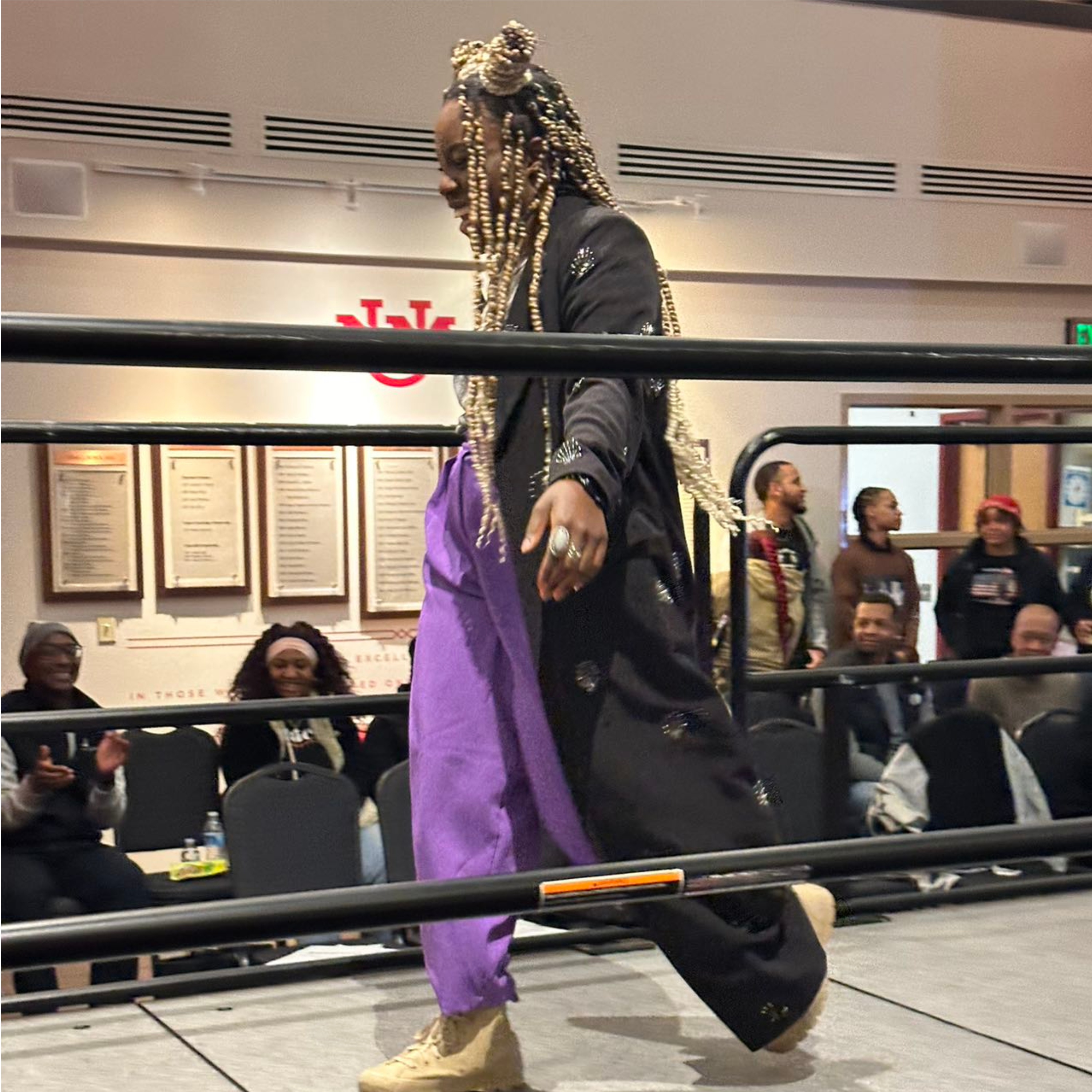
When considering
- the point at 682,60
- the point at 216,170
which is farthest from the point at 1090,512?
the point at 216,170

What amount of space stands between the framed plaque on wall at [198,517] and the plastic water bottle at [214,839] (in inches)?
79.8

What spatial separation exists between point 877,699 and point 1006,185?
329 centimetres

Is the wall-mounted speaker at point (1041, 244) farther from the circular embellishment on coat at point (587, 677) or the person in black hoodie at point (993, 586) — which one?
the circular embellishment on coat at point (587, 677)

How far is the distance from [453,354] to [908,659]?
11.5 ft

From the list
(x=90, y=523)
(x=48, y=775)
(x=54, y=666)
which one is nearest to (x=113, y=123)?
(x=90, y=523)

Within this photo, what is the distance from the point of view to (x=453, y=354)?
2.93ft

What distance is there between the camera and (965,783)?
3414 millimetres

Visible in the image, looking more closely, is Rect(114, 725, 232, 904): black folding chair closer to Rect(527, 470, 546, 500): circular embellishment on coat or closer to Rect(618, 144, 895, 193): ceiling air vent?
Rect(527, 470, 546, 500): circular embellishment on coat

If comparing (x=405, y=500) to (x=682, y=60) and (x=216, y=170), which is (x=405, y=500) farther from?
(x=682, y=60)

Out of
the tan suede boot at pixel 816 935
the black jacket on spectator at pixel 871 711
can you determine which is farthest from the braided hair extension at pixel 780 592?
the tan suede boot at pixel 816 935

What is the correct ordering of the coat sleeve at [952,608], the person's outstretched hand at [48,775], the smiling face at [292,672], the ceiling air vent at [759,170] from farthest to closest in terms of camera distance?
the ceiling air vent at [759,170] < the coat sleeve at [952,608] < the smiling face at [292,672] < the person's outstretched hand at [48,775]

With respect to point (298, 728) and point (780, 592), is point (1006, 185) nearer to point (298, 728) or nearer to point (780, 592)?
point (780, 592)

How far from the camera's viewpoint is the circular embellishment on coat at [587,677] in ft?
4.98

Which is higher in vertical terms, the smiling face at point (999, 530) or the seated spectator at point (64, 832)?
the smiling face at point (999, 530)
